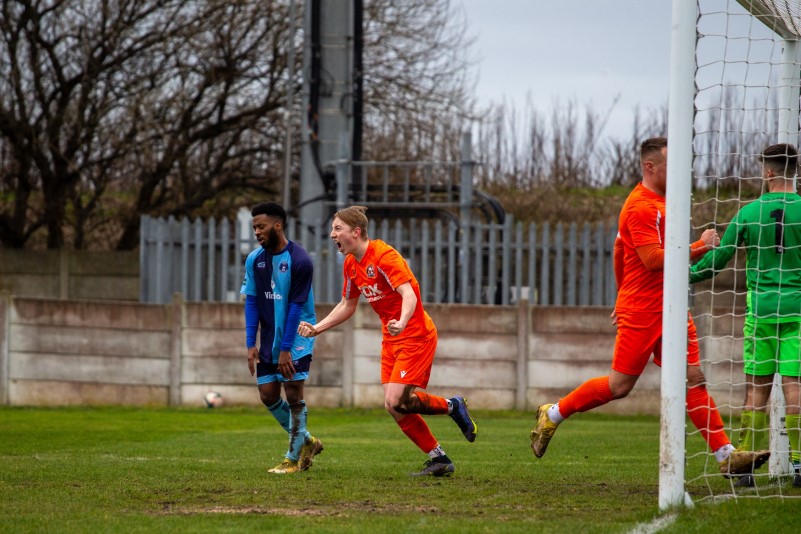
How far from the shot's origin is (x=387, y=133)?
2614cm

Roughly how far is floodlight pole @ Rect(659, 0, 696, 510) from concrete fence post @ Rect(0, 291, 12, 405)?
40.9 ft

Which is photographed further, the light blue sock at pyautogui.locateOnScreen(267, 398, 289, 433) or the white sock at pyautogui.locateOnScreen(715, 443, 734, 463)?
the light blue sock at pyautogui.locateOnScreen(267, 398, 289, 433)

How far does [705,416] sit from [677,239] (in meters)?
1.47

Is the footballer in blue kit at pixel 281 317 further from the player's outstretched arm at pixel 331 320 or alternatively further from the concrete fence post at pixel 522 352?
the concrete fence post at pixel 522 352

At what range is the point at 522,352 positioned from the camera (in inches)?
625

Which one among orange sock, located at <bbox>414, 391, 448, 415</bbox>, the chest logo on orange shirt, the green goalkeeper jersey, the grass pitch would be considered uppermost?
the green goalkeeper jersey

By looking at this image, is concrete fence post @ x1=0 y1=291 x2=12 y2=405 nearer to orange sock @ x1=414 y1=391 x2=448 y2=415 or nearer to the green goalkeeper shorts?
orange sock @ x1=414 y1=391 x2=448 y2=415

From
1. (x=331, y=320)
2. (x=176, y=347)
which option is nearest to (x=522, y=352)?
(x=176, y=347)

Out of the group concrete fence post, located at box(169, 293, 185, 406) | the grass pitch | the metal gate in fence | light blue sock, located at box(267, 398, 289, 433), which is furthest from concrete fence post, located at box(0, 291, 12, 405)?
light blue sock, located at box(267, 398, 289, 433)

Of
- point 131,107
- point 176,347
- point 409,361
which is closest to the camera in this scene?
point 409,361

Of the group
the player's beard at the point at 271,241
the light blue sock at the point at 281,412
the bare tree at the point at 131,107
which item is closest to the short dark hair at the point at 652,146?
the player's beard at the point at 271,241

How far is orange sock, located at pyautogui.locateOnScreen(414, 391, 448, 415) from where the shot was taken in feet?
26.6

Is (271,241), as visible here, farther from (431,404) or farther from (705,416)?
(705,416)

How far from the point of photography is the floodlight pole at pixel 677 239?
20.6 feet
